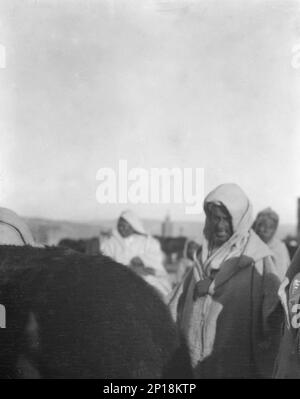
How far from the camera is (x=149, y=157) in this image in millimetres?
3648

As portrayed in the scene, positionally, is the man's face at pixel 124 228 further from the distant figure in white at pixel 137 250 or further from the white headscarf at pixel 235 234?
the white headscarf at pixel 235 234

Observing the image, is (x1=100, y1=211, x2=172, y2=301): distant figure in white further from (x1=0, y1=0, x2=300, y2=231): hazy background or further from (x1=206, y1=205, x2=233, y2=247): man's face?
(x1=206, y1=205, x2=233, y2=247): man's face

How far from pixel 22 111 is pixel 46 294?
3.63 ft

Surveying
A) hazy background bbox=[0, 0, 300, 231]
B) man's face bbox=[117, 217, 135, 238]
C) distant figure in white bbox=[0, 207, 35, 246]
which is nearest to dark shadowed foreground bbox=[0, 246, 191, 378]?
distant figure in white bbox=[0, 207, 35, 246]

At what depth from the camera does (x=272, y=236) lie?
3.69 meters

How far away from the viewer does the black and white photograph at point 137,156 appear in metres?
3.57

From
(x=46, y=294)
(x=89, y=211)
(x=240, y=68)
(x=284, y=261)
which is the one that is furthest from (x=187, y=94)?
(x=46, y=294)

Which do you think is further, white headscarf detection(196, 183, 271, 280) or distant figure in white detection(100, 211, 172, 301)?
distant figure in white detection(100, 211, 172, 301)

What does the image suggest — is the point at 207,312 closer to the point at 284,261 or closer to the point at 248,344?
the point at 248,344

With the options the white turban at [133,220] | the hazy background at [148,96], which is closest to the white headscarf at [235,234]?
the hazy background at [148,96]

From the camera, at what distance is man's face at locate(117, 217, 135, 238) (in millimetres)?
3623

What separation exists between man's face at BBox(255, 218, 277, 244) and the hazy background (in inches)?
3.4

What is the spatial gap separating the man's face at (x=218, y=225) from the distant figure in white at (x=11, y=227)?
1076mm

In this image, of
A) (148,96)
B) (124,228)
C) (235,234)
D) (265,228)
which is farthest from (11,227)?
(265,228)
